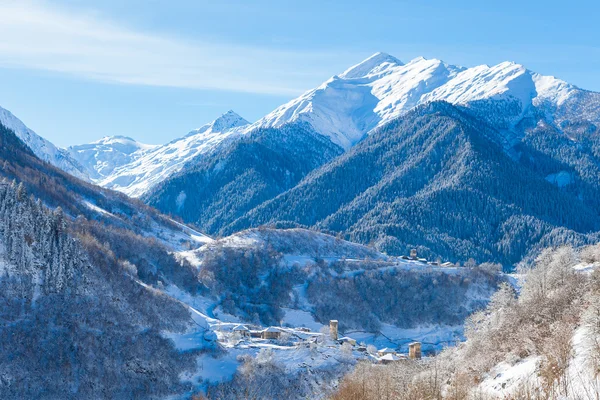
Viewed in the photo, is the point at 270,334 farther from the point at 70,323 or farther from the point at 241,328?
the point at 70,323

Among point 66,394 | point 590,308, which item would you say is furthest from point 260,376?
point 590,308

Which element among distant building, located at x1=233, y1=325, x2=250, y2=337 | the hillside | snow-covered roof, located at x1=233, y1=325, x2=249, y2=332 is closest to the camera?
the hillside

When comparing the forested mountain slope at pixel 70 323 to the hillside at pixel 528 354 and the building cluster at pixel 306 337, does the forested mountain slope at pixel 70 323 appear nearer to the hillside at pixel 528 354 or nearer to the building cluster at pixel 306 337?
the building cluster at pixel 306 337

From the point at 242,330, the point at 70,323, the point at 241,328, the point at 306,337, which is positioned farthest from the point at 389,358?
the point at 70,323

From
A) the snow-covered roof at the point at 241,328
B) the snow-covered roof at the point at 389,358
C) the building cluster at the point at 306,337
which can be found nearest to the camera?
the snow-covered roof at the point at 389,358

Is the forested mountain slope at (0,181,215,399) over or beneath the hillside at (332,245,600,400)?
beneath

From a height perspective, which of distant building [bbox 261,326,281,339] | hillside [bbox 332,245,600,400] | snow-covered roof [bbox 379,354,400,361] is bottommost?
snow-covered roof [bbox 379,354,400,361]

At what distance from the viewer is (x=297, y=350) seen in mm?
136875

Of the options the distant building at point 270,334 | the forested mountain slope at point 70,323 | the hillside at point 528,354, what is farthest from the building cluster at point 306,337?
the hillside at point 528,354

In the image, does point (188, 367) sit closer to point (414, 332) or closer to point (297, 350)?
point (297, 350)

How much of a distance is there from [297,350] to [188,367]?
22.9 m

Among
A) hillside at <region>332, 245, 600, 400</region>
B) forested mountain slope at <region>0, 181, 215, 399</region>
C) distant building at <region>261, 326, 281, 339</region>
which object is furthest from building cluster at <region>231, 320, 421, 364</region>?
hillside at <region>332, 245, 600, 400</region>

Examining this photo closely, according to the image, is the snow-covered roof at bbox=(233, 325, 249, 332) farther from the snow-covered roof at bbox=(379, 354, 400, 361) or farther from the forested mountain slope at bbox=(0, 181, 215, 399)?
the snow-covered roof at bbox=(379, 354, 400, 361)

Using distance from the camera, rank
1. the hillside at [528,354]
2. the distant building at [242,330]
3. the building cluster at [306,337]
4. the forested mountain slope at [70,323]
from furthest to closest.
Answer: the distant building at [242,330] → the building cluster at [306,337] → the forested mountain slope at [70,323] → the hillside at [528,354]
